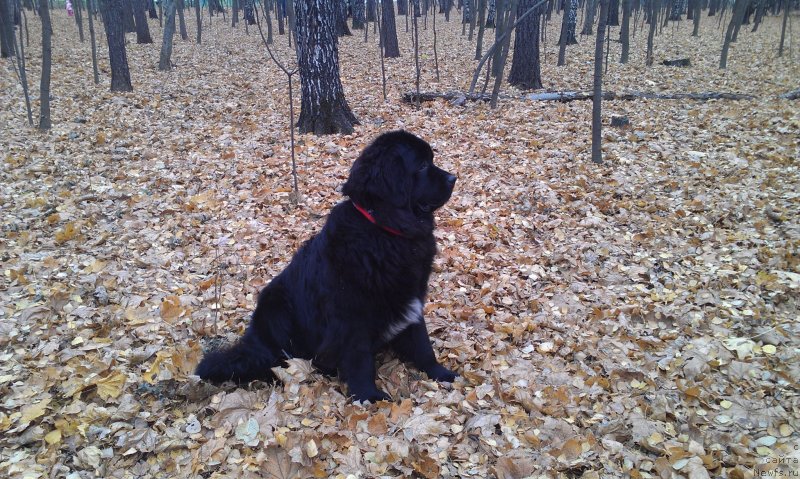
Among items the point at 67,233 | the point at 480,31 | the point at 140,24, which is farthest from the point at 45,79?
the point at 140,24

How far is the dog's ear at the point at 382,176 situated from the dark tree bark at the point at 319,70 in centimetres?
580

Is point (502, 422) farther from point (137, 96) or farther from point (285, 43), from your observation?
point (285, 43)

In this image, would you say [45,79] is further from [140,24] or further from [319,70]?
[140,24]

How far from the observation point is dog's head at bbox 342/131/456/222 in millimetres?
3193

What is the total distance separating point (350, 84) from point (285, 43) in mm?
11138

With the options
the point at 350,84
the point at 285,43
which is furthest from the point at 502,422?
the point at 285,43

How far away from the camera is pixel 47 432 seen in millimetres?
2904

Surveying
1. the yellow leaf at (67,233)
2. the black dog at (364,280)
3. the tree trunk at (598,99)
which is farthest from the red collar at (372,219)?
the tree trunk at (598,99)

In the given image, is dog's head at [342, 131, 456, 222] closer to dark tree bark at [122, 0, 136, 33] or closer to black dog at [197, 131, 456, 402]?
black dog at [197, 131, 456, 402]

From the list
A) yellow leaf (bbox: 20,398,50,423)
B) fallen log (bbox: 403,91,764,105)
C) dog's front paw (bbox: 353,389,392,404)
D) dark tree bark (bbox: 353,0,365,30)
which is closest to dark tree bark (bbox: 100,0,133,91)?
fallen log (bbox: 403,91,764,105)

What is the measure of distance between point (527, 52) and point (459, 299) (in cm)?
988

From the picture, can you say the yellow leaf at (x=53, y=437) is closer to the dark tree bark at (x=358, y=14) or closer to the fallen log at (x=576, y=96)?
the fallen log at (x=576, y=96)

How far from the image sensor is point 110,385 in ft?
10.6

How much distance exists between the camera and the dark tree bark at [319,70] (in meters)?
8.27
